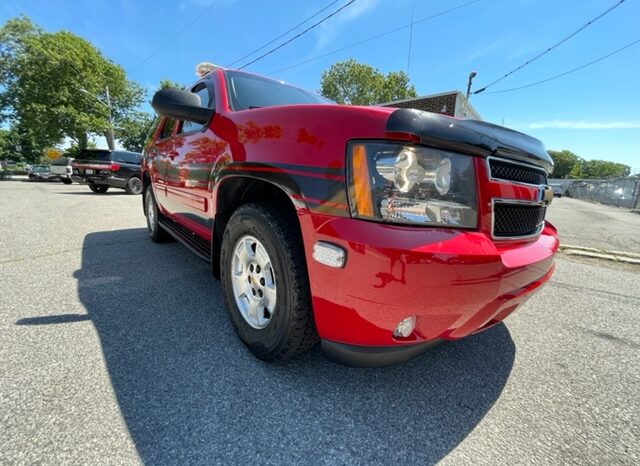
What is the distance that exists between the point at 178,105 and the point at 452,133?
172 cm

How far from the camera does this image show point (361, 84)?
1296 inches

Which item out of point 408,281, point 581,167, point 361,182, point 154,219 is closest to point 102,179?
point 154,219

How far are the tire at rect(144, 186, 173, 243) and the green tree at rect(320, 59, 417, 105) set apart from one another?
30928mm

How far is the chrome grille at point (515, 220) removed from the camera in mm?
1392

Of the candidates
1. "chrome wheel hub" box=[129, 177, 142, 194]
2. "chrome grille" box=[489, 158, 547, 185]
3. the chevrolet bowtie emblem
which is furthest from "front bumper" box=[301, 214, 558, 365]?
"chrome wheel hub" box=[129, 177, 142, 194]

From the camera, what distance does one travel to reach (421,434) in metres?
1.37

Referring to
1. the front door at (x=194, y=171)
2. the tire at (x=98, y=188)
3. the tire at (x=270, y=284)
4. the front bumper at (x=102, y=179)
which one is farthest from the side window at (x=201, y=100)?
the tire at (x=98, y=188)

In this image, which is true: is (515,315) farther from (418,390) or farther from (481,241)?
(481,241)

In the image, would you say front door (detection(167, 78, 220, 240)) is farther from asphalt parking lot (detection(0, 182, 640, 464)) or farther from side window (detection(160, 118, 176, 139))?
asphalt parking lot (detection(0, 182, 640, 464))

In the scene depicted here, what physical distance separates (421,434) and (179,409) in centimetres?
109

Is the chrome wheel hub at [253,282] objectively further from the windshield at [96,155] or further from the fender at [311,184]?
the windshield at [96,155]

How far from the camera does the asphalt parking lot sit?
1.28 m

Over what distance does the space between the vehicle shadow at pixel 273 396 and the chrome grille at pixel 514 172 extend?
1.10 metres

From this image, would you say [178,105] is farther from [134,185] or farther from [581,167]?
[581,167]
